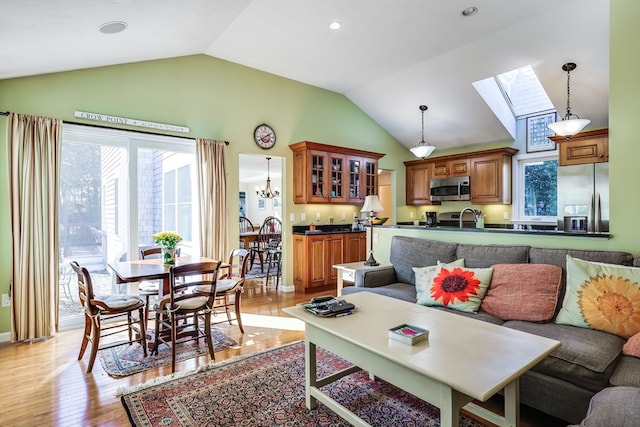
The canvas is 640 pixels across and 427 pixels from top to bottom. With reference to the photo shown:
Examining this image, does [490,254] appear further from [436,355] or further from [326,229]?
[326,229]

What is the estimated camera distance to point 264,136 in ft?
16.9

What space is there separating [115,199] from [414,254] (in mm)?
3477

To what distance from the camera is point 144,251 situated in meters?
3.88

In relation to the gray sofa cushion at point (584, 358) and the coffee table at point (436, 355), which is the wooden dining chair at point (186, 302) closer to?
the coffee table at point (436, 355)

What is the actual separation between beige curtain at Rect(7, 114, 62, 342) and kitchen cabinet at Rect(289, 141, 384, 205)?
119 inches

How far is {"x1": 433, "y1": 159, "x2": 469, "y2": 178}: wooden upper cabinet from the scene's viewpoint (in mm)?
6316

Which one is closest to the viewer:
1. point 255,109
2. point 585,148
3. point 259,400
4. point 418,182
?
point 259,400

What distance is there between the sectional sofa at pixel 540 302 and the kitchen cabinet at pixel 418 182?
3.30 metres

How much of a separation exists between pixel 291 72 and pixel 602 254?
14.3ft

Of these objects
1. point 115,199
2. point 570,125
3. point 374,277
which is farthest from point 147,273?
point 570,125

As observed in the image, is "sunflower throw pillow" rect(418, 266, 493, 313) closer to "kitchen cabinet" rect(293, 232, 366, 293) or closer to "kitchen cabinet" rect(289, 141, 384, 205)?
"kitchen cabinet" rect(293, 232, 366, 293)

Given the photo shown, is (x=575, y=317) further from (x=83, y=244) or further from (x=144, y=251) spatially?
(x=83, y=244)

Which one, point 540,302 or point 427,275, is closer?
point 540,302

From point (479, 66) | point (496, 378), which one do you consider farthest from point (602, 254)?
point (479, 66)
